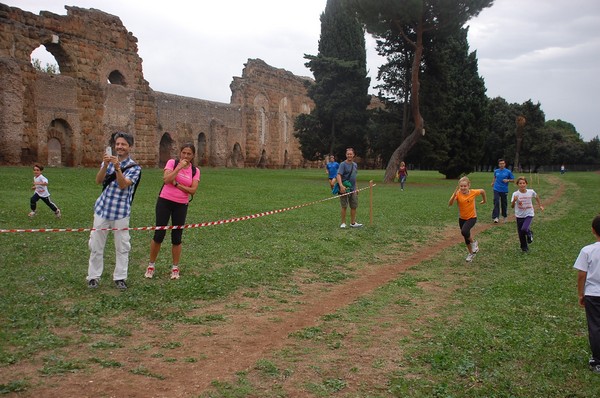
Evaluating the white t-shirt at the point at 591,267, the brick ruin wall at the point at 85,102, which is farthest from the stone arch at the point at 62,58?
the white t-shirt at the point at 591,267

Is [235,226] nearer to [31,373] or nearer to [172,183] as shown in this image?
[172,183]

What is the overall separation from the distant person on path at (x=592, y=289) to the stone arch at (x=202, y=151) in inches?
1452

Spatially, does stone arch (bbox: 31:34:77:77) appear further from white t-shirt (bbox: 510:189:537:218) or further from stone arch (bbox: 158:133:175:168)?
white t-shirt (bbox: 510:189:537:218)

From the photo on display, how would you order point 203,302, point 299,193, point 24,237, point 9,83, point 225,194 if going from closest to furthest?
point 203,302 → point 24,237 → point 225,194 → point 299,193 → point 9,83

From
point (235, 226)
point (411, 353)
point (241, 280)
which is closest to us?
point (411, 353)

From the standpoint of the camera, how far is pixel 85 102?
29.5m

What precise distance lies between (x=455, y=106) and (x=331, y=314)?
34.8 meters

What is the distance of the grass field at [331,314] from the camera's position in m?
4.29

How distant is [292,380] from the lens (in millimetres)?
4246

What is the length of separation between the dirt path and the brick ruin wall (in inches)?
924

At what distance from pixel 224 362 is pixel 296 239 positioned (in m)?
6.41

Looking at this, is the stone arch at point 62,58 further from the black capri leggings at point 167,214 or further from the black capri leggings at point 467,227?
the black capri leggings at point 467,227

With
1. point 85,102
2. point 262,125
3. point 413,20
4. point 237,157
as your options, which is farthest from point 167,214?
point 262,125

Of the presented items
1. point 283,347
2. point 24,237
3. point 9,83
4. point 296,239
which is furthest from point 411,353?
point 9,83
